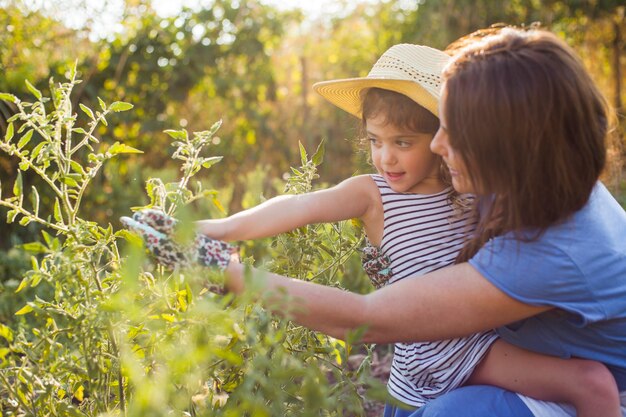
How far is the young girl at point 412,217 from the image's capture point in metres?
1.84

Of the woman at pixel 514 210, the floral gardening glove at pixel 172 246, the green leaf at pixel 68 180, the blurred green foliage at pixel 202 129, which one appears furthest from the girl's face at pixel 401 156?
the green leaf at pixel 68 180

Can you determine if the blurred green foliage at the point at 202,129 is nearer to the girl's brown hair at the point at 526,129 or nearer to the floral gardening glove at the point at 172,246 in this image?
the floral gardening glove at the point at 172,246

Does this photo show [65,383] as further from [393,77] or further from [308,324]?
[393,77]

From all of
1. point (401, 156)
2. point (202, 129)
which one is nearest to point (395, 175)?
point (401, 156)

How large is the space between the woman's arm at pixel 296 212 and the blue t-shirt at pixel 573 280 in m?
0.46

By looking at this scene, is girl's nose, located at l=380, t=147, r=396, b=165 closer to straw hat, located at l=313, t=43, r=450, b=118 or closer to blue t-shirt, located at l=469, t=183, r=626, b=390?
straw hat, located at l=313, t=43, r=450, b=118

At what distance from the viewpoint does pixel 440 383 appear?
200cm

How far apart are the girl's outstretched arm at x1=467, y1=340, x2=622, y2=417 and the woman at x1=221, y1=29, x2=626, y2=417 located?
143 millimetres

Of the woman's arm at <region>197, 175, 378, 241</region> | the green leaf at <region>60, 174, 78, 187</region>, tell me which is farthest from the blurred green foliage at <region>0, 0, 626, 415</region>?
the woman's arm at <region>197, 175, 378, 241</region>

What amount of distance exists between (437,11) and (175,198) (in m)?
5.57

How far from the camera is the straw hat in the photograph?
195cm

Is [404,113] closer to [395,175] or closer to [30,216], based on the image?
[395,175]

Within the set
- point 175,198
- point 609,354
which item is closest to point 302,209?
point 175,198

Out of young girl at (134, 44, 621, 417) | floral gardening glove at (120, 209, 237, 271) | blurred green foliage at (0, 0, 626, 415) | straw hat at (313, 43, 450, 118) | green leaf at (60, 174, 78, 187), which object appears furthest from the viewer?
straw hat at (313, 43, 450, 118)
